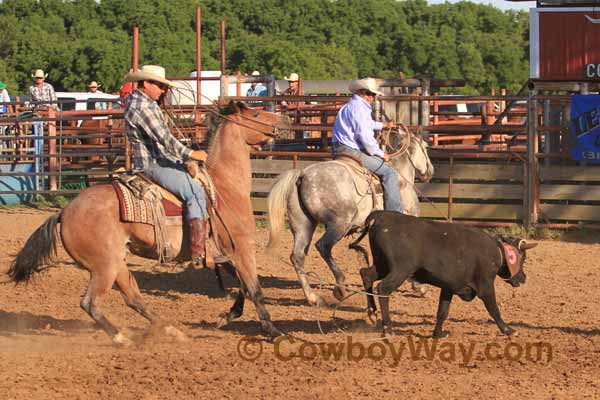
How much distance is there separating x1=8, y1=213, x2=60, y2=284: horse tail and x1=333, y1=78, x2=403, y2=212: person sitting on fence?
312 cm

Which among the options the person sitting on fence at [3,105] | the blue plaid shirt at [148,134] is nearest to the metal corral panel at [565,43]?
the blue plaid shirt at [148,134]

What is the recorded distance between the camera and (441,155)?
14211 millimetres

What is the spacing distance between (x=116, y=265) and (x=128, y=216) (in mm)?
387

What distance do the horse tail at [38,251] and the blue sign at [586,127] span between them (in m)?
8.05

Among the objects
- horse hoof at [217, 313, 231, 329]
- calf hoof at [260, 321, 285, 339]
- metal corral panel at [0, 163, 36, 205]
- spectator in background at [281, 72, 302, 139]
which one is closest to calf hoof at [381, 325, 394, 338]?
calf hoof at [260, 321, 285, 339]

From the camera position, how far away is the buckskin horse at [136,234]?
7676mm

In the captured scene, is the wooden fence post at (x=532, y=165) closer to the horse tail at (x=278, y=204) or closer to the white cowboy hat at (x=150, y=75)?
the horse tail at (x=278, y=204)

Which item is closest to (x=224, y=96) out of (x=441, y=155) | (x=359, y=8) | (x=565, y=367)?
(x=441, y=155)

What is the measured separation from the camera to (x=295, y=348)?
24.8ft

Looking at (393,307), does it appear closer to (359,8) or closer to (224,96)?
(224,96)

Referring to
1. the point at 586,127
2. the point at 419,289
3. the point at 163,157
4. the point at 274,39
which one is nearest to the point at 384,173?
the point at 419,289

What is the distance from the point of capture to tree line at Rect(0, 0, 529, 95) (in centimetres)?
4162

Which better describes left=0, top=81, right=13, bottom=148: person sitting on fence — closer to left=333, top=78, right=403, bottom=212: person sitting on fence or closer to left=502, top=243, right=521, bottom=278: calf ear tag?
left=333, top=78, right=403, bottom=212: person sitting on fence

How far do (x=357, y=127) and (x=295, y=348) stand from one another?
2848 mm
